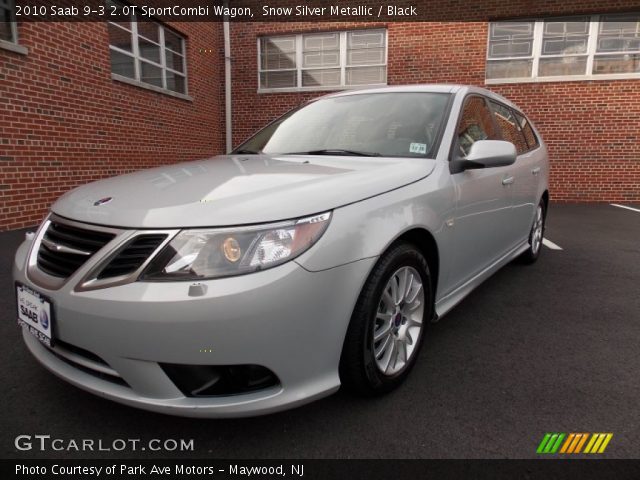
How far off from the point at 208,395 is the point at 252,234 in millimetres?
575

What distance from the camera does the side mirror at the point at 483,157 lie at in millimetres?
2291

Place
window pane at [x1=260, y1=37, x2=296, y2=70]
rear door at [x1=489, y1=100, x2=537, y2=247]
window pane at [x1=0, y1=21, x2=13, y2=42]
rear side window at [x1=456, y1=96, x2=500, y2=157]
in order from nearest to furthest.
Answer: rear side window at [x1=456, y1=96, x2=500, y2=157]
rear door at [x1=489, y1=100, x2=537, y2=247]
window pane at [x1=0, y1=21, x2=13, y2=42]
window pane at [x1=260, y1=37, x2=296, y2=70]

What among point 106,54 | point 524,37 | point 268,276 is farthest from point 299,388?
point 524,37

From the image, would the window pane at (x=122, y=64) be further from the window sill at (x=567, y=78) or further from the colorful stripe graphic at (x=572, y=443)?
the colorful stripe graphic at (x=572, y=443)

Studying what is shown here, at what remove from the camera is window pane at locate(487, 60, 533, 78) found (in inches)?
368

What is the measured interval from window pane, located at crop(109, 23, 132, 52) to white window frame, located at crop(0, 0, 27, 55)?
5.67ft

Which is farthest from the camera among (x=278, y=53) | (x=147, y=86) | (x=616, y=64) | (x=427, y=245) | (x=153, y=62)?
(x=278, y=53)

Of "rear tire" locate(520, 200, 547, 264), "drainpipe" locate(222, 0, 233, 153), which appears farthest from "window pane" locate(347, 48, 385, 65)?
"rear tire" locate(520, 200, 547, 264)

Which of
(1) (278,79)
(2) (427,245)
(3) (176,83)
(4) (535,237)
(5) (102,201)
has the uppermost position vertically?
(1) (278,79)

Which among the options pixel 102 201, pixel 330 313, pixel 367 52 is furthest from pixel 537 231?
pixel 367 52

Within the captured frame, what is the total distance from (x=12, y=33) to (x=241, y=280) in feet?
19.7

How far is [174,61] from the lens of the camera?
9039mm

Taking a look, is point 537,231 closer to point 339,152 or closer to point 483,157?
point 483,157

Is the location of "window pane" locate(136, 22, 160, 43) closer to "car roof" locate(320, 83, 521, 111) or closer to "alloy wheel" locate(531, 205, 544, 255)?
"car roof" locate(320, 83, 521, 111)
